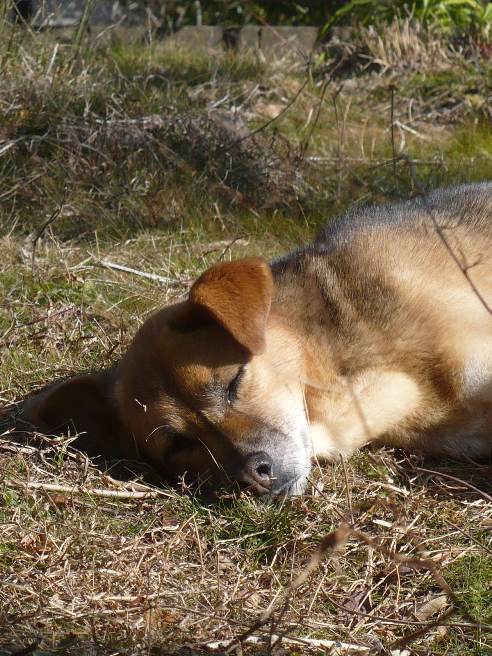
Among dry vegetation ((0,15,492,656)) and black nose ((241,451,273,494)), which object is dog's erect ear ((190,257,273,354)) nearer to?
black nose ((241,451,273,494))

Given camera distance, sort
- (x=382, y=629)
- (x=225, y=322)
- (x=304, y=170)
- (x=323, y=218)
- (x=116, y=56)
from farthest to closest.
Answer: (x=116, y=56) < (x=304, y=170) < (x=323, y=218) < (x=225, y=322) < (x=382, y=629)

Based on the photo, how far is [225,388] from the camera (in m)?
3.99

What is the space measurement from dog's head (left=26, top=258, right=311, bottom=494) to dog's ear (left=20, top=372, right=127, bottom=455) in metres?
0.29

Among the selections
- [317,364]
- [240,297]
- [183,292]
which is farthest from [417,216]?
[183,292]

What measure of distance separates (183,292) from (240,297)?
6.39 feet

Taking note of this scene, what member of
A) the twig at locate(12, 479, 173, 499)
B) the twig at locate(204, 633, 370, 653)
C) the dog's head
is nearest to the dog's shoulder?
the dog's head

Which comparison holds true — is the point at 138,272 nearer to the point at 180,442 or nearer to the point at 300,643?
the point at 180,442

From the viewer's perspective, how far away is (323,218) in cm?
705

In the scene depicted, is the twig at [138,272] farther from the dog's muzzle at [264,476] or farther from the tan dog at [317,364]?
the dog's muzzle at [264,476]

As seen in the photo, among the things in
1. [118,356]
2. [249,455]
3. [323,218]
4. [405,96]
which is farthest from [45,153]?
[249,455]

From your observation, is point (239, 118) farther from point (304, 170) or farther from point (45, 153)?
point (45, 153)

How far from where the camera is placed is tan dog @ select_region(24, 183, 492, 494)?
3.95 metres

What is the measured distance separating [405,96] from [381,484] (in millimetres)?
6073

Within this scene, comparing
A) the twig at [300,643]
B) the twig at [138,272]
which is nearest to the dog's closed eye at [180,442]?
the twig at [300,643]
